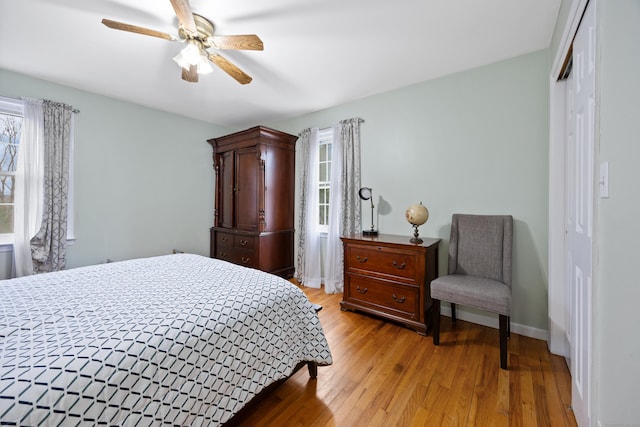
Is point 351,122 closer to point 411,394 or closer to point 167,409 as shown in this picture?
point 411,394

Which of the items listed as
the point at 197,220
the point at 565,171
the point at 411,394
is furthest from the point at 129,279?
the point at 565,171

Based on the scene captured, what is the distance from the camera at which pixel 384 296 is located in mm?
2535

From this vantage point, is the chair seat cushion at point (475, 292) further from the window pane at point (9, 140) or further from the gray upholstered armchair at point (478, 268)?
the window pane at point (9, 140)

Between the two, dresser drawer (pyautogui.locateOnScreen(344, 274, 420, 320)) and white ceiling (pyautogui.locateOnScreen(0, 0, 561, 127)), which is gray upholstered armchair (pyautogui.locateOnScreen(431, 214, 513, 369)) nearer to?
dresser drawer (pyautogui.locateOnScreen(344, 274, 420, 320))

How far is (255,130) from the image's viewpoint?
3.49 metres

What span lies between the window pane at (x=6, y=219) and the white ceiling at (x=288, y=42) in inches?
54.5

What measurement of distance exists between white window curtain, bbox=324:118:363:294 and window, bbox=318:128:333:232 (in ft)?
0.85

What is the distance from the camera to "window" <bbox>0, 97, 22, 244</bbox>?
2.67m

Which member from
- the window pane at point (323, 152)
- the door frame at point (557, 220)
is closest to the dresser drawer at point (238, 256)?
the window pane at point (323, 152)

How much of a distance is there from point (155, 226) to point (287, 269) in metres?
1.93

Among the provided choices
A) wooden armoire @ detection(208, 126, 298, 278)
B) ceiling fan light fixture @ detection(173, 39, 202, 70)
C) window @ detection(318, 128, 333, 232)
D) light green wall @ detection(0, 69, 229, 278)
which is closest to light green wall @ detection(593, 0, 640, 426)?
ceiling fan light fixture @ detection(173, 39, 202, 70)

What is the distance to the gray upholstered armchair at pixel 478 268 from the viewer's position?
1.90 m

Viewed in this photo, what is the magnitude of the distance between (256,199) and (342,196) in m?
1.18

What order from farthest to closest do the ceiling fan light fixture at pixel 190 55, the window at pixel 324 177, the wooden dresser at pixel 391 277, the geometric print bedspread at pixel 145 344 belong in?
1. the window at pixel 324 177
2. the wooden dresser at pixel 391 277
3. the ceiling fan light fixture at pixel 190 55
4. the geometric print bedspread at pixel 145 344
